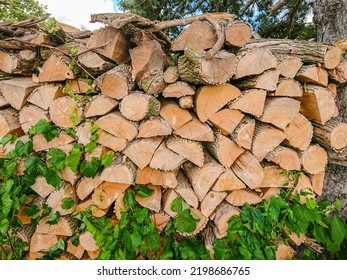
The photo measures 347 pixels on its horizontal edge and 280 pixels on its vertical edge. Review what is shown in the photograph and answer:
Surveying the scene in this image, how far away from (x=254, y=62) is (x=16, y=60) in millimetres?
1332

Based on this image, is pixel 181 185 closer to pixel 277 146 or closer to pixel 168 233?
pixel 168 233

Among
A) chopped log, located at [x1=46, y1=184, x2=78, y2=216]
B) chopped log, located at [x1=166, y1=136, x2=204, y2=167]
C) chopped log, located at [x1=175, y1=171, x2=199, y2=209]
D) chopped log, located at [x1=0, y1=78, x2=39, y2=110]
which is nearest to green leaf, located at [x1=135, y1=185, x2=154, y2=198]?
chopped log, located at [x1=175, y1=171, x2=199, y2=209]

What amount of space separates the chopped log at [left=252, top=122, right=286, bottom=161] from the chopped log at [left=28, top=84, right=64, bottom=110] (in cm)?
116

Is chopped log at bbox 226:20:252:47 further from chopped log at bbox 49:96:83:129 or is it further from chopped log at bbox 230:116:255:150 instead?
chopped log at bbox 49:96:83:129

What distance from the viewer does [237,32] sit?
1.30 m

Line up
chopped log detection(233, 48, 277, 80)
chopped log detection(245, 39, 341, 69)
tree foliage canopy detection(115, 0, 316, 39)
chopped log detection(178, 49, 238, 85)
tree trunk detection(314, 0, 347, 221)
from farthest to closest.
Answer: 1. tree foliage canopy detection(115, 0, 316, 39)
2. tree trunk detection(314, 0, 347, 221)
3. chopped log detection(245, 39, 341, 69)
4. chopped log detection(233, 48, 277, 80)
5. chopped log detection(178, 49, 238, 85)

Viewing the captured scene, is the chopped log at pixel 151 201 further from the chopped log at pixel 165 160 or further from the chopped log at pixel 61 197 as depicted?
the chopped log at pixel 61 197

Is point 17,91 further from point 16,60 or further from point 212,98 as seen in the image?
point 212,98

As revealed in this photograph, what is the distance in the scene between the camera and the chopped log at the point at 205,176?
1.46 m

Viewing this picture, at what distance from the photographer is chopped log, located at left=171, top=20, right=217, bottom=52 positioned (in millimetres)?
1305

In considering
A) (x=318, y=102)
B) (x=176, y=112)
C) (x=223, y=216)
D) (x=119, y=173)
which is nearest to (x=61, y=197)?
(x=119, y=173)

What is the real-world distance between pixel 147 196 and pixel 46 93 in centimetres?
83

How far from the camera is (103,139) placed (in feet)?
4.76

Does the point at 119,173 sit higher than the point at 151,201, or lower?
higher
